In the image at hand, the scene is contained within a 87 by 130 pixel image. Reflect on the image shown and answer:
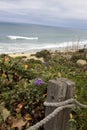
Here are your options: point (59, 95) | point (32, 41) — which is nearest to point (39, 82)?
point (59, 95)

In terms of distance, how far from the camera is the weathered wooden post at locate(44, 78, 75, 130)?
9.02ft

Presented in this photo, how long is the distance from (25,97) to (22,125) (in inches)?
16.9

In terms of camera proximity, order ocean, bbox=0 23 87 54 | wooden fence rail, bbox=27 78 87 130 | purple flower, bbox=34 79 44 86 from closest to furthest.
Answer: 1. wooden fence rail, bbox=27 78 87 130
2. purple flower, bbox=34 79 44 86
3. ocean, bbox=0 23 87 54

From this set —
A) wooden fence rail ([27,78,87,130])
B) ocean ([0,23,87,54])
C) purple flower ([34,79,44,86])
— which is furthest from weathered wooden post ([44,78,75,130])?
ocean ([0,23,87,54])

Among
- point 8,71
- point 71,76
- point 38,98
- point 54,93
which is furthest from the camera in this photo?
point 71,76

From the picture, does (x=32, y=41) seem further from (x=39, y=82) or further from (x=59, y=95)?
(x=59, y=95)

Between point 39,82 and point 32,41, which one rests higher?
point 39,82

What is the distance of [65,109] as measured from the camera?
9.36 ft

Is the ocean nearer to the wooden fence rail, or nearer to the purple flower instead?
the purple flower

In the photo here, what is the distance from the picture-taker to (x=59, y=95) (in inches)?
108

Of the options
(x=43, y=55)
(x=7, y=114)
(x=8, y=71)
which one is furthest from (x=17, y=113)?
(x=43, y=55)

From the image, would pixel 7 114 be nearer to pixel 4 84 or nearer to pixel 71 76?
pixel 4 84

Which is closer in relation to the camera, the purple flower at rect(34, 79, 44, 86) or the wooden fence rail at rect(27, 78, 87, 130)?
the wooden fence rail at rect(27, 78, 87, 130)

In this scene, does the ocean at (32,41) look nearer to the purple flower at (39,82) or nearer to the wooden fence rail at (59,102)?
the purple flower at (39,82)
